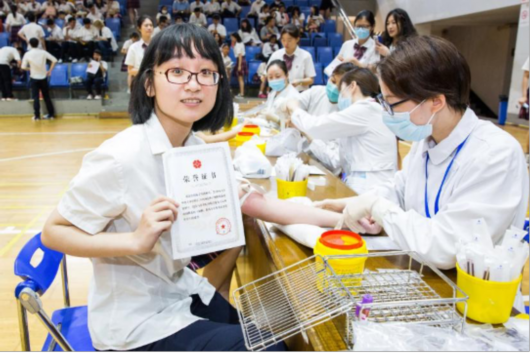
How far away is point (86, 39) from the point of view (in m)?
10.2

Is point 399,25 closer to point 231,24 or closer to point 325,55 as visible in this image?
point 325,55

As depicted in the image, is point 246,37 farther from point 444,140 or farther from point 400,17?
point 444,140

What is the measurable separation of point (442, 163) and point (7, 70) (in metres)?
9.05

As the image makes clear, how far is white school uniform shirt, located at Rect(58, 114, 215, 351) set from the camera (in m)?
0.99

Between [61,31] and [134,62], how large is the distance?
19.4 ft

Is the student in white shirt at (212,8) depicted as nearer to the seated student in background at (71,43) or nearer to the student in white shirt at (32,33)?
the seated student in background at (71,43)

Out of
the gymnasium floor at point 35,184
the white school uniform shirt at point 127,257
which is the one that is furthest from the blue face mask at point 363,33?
the white school uniform shirt at point 127,257

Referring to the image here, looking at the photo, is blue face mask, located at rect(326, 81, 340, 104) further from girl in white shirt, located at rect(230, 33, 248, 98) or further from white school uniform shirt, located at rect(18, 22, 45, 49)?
white school uniform shirt, located at rect(18, 22, 45, 49)

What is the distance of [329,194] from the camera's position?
6.01ft

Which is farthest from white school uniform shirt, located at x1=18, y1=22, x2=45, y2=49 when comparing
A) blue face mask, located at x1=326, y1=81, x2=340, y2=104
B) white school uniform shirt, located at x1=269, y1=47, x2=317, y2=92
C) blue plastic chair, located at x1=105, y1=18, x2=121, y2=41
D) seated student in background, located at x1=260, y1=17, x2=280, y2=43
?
blue face mask, located at x1=326, y1=81, x2=340, y2=104

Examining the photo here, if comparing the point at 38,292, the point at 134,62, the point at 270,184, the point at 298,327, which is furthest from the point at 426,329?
the point at 134,62

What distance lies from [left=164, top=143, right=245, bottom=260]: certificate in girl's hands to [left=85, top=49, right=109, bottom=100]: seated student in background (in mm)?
9467

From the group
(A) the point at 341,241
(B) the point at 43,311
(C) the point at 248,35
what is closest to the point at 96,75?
(C) the point at 248,35

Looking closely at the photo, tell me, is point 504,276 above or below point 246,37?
below
